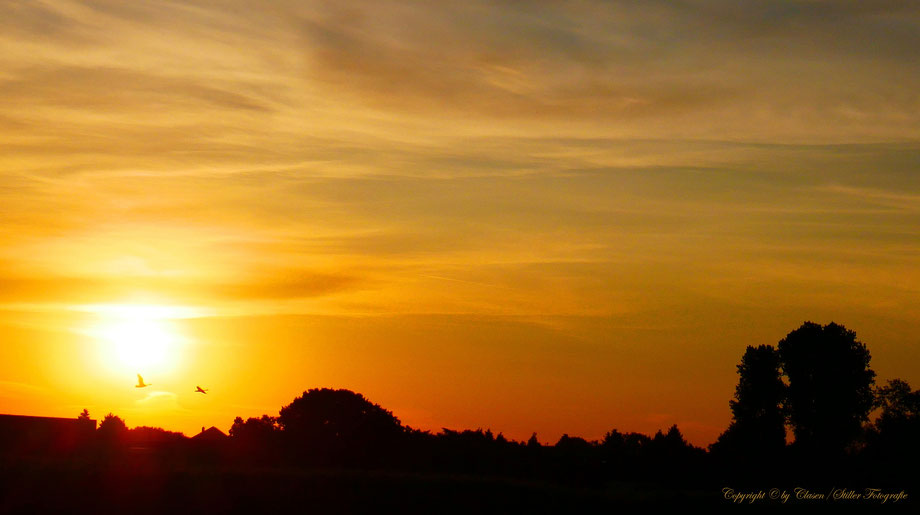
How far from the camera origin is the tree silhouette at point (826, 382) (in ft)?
348

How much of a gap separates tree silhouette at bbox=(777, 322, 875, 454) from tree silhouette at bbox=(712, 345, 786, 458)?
1.17 metres

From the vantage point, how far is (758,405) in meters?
108

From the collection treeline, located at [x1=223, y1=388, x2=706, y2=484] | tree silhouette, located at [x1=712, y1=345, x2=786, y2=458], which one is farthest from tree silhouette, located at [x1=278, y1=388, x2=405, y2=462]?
tree silhouette, located at [x1=712, y1=345, x2=786, y2=458]

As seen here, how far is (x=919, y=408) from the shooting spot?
387 ft

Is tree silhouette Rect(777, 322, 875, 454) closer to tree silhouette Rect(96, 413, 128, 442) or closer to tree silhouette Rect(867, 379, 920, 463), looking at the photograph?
tree silhouette Rect(867, 379, 920, 463)

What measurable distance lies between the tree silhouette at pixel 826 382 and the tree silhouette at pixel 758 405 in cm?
117

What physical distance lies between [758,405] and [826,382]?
7.16 m

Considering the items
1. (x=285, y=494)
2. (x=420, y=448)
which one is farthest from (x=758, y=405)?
(x=285, y=494)

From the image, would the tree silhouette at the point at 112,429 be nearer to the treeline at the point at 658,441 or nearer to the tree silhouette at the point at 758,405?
the treeline at the point at 658,441

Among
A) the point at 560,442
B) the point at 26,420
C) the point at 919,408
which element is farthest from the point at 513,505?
the point at 919,408

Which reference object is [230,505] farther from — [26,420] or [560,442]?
[560,442]

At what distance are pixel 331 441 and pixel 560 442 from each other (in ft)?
80.0

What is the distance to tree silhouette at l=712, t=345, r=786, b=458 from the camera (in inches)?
4134

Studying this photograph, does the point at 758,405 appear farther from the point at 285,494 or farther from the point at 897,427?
the point at 285,494
